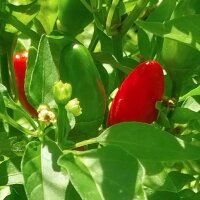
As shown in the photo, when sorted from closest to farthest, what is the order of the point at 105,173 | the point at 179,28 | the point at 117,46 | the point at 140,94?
1. the point at 105,173
2. the point at 179,28
3. the point at 140,94
4. the point at 117,46

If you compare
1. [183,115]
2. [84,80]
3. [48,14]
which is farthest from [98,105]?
[48,14]

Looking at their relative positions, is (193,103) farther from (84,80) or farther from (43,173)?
(43,173)

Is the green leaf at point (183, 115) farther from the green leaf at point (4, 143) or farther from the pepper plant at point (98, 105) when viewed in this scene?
the green leaf at point (4, 143)

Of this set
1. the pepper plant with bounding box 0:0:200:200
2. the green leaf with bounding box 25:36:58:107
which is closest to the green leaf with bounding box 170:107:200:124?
the pepper plant with bounding box 0:0:200:200

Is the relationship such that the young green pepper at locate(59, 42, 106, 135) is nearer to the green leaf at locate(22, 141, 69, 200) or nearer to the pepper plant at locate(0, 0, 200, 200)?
the pepper plant at locate(0, 0, 200, 200)

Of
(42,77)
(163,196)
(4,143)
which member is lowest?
(163,196)

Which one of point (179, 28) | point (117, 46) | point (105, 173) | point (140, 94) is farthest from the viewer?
point (117, 46)

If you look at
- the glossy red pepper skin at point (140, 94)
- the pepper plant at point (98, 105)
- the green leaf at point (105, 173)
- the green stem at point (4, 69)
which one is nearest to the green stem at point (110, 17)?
the pepper plant at point (98, 105)
